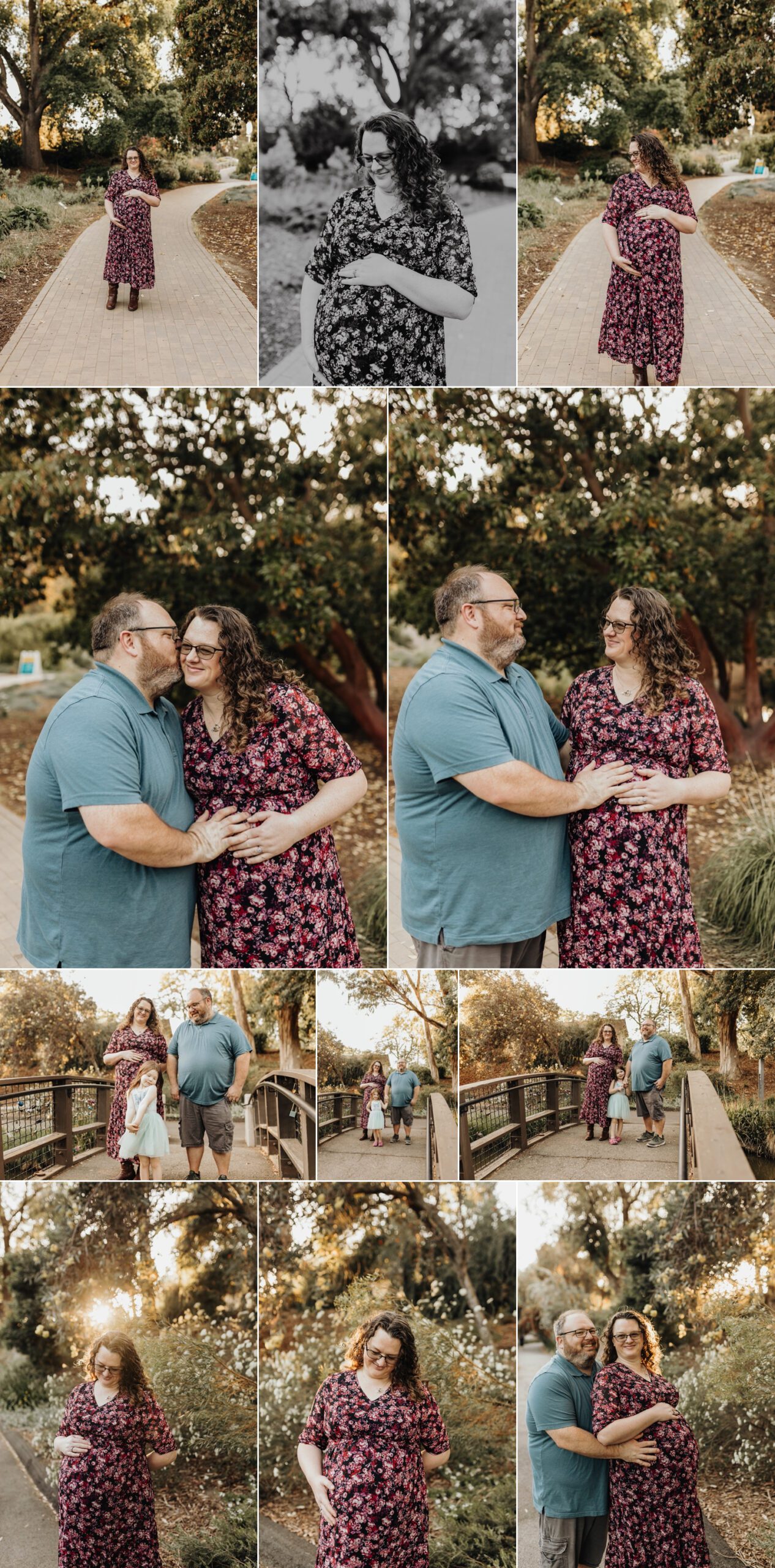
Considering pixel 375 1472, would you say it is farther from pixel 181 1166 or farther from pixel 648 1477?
pixel 181 1166

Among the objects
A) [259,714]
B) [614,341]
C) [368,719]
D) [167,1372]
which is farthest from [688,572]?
[167,1372]

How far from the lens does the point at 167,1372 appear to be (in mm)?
3732

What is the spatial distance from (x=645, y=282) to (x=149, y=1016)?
289 centimetres

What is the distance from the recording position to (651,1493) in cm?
355

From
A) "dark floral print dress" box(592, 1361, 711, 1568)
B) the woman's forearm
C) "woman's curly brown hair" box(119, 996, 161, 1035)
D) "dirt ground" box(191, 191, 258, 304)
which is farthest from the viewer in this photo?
"dirt ground" box(191, 191, 258, 304)

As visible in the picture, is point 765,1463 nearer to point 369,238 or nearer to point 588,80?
point 369,238

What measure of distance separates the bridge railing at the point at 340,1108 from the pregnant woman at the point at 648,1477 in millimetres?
1057

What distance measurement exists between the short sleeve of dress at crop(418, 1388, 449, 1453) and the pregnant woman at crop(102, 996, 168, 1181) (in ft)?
3.79

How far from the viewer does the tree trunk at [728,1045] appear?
373 cm

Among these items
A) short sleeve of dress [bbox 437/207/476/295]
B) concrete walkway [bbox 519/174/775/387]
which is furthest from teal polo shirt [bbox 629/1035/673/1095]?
short sleeve of dress [bbox 437/207/476/295]

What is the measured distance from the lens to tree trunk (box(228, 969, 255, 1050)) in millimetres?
3594

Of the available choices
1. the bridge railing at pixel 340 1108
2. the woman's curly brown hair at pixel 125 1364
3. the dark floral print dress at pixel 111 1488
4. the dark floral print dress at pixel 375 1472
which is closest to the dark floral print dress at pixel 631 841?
the bridge railing at pixel 340 1108

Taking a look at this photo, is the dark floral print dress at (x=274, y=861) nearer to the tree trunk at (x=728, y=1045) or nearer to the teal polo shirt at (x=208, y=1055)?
the teal polo shirt at (x=208, y=1055)

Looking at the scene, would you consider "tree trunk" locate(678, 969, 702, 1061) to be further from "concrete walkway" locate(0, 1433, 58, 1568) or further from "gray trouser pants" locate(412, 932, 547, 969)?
"concrete walkway" locate(0, 1433, 58, 1568)
